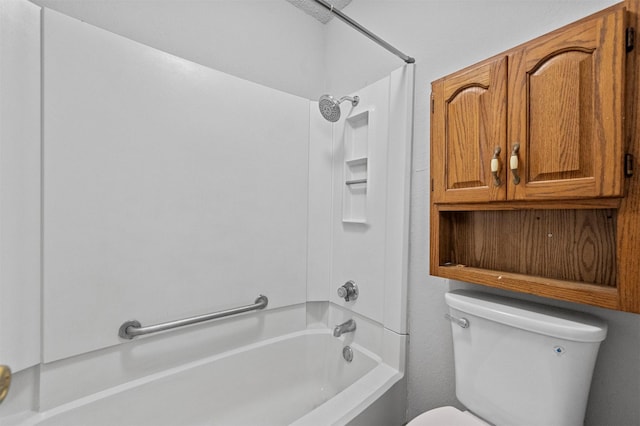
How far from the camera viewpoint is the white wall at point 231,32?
1.18 meters

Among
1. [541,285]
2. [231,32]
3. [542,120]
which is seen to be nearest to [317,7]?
[231,32]

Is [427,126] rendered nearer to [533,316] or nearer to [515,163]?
[515,163]

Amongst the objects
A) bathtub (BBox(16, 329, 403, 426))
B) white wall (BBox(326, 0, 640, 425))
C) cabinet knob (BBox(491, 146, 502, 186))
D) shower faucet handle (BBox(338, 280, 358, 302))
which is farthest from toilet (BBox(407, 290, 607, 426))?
shower faucet handle (BBox(338, 280, 358, 302))

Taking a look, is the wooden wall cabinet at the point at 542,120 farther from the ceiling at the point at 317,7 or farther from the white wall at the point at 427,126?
the ceiling at the point at 317,7

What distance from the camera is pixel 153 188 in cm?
116

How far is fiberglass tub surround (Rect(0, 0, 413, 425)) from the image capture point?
0.98m

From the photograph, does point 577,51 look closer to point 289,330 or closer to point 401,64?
point 401,64

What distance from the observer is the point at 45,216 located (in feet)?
3.09

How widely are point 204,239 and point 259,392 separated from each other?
85 centimetres

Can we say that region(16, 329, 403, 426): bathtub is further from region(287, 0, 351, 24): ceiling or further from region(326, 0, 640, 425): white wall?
region(287, 0, 351, 24): ceiling

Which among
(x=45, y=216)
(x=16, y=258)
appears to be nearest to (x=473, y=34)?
(x=45, y=216)

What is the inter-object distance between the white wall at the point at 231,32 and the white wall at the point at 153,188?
0.17 meters

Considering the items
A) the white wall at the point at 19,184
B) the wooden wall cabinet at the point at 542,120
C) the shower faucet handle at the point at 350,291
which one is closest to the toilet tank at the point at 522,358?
the wooden wall cabinet at the point at 542,120

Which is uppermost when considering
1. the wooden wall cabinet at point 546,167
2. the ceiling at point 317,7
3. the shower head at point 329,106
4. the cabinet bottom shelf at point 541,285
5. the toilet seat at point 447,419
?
the ceiling at point 317,7
